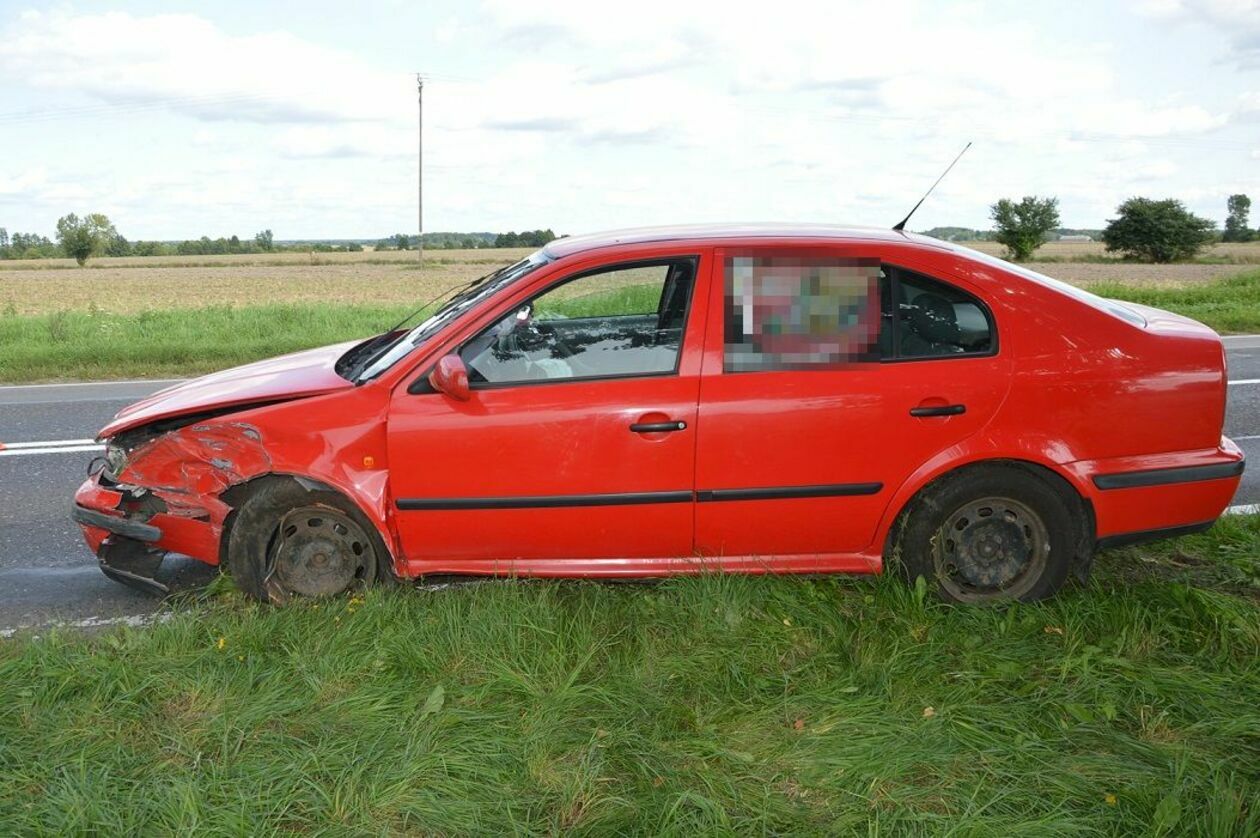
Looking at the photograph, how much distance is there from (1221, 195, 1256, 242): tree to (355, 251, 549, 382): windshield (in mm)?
94262

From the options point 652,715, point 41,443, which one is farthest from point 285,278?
point 652,715

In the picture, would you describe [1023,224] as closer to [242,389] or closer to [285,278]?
[285,278]

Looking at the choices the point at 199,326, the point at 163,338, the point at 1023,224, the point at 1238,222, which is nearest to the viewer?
the point at 163,338

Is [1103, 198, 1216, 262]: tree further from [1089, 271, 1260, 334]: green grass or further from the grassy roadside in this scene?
the grassy roadside

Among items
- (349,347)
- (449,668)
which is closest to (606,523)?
(449,668)

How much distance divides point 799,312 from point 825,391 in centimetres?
35

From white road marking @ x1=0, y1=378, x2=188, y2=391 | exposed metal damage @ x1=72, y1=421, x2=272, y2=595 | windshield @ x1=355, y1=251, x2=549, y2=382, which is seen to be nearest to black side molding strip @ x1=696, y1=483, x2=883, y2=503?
windshield @ x1=355, y1=251, x2=549, y2=382

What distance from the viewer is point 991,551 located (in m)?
4.27

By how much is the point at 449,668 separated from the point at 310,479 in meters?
1.08

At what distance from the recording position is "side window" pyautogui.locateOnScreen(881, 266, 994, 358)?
4246 mm

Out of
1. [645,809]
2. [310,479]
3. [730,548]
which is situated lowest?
[645,809]

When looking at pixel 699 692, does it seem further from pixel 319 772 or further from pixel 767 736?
pixel 319 772

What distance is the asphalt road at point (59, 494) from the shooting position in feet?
15.5

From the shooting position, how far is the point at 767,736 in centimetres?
319
